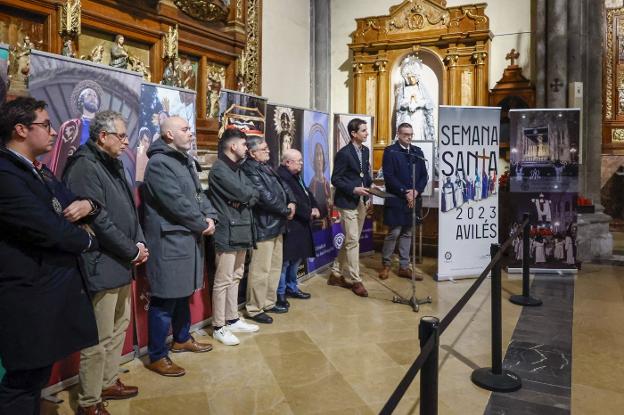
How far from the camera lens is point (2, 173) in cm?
184

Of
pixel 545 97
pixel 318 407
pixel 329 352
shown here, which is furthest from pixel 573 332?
pixel 545 97

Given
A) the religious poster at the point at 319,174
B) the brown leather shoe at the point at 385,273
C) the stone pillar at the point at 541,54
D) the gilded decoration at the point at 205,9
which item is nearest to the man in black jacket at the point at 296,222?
the religious poster at the point at 319,174

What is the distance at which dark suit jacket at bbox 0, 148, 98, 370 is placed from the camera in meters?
1.85

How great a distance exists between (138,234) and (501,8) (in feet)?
21.8

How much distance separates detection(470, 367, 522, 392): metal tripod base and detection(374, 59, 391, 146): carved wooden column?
213 inches

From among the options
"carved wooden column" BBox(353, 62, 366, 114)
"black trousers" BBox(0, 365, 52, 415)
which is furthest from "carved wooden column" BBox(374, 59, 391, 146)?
"black trousers" BBox(0, 365, 52, 415)

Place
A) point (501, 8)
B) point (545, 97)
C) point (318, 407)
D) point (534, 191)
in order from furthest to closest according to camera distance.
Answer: point (501, 8) < point (545, 97) < point (534, 191) < point (318, 407)

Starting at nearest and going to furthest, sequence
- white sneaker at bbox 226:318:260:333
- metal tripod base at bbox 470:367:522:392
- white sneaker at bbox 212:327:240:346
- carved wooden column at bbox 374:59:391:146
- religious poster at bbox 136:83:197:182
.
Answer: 1. metal tripod base at bbox 470:367:522:392
2. religious poster at bbox 136:83:197:182
3. white sneaker at bbox 212:327:240:346
4. white sneaker at bbox 226:318:260:333
5. carved wooden column at bbox 374:59:391:146

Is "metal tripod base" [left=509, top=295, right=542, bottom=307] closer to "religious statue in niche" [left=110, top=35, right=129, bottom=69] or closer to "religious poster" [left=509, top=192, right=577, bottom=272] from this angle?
"religious poster" [left=509, top=192, right=577, bottom=272]

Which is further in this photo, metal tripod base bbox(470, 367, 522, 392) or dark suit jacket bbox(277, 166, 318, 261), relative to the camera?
dark suit jacket bbox(277, 166, 318, 261)

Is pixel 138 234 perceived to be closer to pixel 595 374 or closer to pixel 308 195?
pixel 308 195

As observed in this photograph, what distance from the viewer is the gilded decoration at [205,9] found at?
20.1 feet

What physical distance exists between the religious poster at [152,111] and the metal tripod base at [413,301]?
2442 millimetres

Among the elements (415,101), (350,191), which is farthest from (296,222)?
(415,101)
